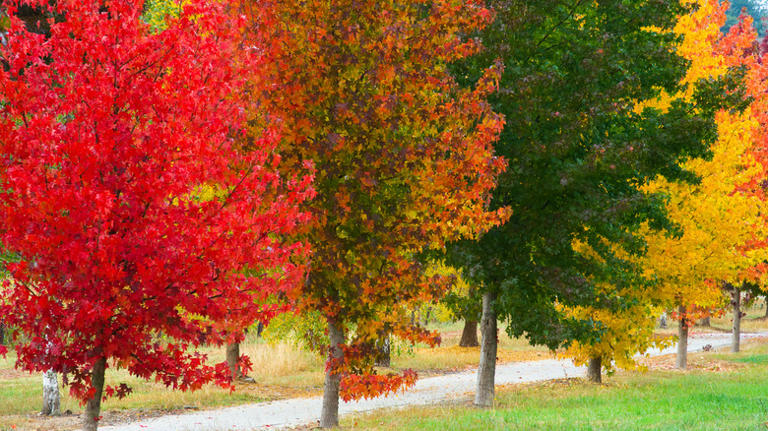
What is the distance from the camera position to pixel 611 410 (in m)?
12.7

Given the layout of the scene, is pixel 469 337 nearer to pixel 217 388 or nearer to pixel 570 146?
pixel 217 388

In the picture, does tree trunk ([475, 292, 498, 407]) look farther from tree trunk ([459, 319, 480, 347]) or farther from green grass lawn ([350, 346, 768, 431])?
tree trunk ([459, 319, 480, 347])

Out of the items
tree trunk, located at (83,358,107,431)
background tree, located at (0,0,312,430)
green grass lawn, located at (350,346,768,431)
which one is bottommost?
green grass lawn, located at (350,346,768,431)

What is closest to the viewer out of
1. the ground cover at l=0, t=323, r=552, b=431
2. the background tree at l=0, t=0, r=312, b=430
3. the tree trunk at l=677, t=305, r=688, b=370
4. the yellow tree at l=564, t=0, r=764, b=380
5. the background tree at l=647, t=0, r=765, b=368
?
the background tree at l=0, t=0, r=312, b=430

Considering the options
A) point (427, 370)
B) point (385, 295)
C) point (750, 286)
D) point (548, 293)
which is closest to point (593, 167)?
point (548, 293)

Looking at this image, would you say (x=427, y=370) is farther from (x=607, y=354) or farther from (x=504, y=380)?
(x=607, y=354)

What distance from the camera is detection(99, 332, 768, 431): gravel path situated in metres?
13.7

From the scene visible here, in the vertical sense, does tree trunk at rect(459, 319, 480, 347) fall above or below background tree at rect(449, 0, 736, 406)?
below

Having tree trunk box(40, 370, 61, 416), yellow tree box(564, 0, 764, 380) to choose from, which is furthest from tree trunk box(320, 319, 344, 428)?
yellow tree box(564, 0, 764, 380)

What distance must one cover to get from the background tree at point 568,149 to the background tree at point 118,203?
22.4 ft

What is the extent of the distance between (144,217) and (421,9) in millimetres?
6405

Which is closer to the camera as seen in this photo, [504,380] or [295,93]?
[295,93]

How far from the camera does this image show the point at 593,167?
1357 cm

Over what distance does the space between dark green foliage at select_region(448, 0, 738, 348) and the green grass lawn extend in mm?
1622
